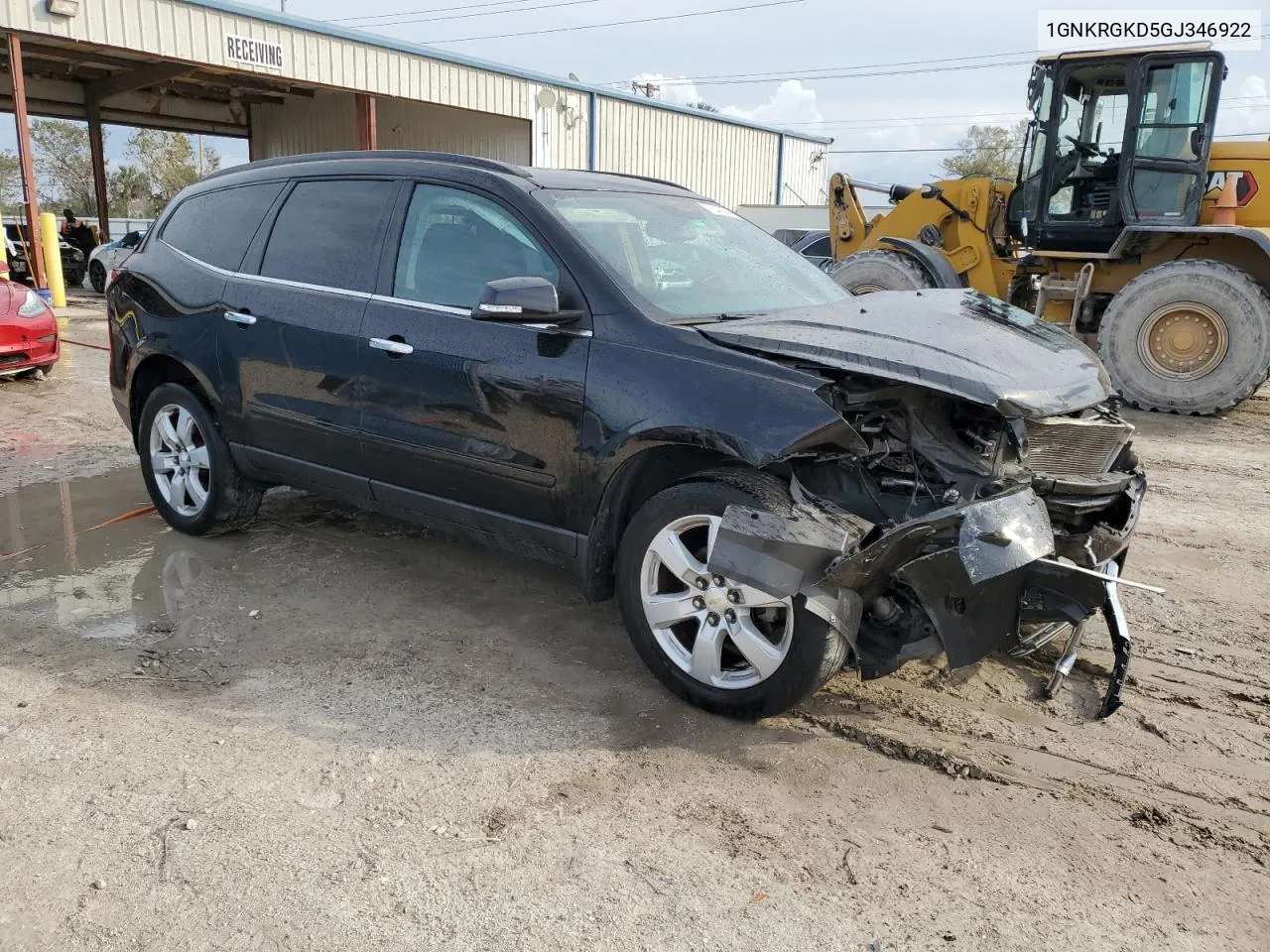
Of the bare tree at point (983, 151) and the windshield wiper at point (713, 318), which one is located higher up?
the bare tree at point (983, 151)

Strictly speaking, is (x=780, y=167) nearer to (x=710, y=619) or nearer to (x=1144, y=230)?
(x=1144, y=230)

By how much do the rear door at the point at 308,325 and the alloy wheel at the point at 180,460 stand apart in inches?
17.7

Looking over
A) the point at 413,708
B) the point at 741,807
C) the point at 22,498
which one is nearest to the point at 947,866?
the point at 741,807

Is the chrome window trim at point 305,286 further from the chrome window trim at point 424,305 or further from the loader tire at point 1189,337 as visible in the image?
the loader tire at point 1189,337

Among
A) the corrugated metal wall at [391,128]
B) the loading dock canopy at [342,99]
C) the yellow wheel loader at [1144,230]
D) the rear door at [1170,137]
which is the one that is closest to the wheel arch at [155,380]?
the yellow wheel loader at [1144,230]

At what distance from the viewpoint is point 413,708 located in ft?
11.5

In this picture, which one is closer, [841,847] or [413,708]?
[841,847]

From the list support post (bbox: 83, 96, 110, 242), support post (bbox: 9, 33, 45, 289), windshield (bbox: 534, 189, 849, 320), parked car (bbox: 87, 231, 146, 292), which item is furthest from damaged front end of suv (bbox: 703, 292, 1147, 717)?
support post (bbox: 83, 96, 110, 242)

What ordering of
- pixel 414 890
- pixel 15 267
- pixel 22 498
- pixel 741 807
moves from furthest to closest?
pixel 15 267
pixel 22 498
pixel 741 807
pixel 414 890

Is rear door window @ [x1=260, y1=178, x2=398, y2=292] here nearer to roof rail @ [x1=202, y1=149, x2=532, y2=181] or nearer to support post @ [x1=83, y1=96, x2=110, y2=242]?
roof rail @ [x1=202, y1=149, x2=532, y2=181]

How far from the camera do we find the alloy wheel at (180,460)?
518 centimetres

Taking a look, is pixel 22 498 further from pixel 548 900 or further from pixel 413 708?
pixel 548 900

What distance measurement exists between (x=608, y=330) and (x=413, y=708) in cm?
153

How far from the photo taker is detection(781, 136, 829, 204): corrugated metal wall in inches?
1153
